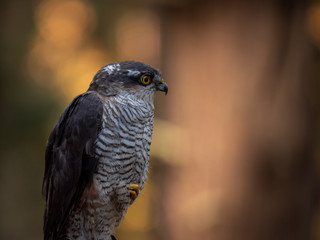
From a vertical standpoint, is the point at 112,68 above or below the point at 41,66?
above

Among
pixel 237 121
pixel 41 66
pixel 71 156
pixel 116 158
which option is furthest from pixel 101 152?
pixel 41 66

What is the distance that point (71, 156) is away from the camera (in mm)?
2785

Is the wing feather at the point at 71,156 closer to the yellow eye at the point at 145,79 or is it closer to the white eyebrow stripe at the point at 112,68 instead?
the white eyebrow stripe at the point at 112,68

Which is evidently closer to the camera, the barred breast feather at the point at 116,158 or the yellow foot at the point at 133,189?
the barred breast feather at the point at 116,158

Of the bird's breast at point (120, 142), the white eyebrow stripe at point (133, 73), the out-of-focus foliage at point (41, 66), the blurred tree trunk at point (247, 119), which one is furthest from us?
the out-of-focus foliage at point (41, 66)

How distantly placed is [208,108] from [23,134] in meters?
4.29

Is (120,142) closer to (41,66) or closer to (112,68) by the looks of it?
(112,68)

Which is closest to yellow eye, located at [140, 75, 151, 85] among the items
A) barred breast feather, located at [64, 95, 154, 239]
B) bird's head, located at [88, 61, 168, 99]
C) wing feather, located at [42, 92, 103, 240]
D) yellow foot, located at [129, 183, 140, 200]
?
bird's head, located at [88, 61, 168, 99]

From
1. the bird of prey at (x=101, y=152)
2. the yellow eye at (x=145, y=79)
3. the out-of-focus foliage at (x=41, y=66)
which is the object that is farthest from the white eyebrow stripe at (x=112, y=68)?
the out-of-focus foliage at (x=41, y=66)

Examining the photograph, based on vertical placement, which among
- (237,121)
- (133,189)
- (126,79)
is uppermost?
(126,79)

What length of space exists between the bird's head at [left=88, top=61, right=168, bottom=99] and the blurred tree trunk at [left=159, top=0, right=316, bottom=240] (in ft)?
4.14

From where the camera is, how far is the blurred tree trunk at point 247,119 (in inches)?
156

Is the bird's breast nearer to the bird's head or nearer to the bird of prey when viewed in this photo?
the bird of prey

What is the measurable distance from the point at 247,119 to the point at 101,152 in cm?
180
